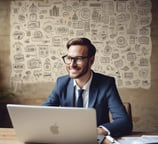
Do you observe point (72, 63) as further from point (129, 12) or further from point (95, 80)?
point (129, 12)

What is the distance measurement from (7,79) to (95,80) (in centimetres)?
194

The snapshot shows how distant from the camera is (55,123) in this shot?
4.78 feet

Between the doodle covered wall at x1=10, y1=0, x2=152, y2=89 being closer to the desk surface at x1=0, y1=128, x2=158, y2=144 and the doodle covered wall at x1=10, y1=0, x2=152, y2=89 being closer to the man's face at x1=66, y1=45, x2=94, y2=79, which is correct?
the man's face at x1=66, y1=45, x2=94, y2=79

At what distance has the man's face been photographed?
2098mm

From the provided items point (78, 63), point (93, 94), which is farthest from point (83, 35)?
point (93, 94)

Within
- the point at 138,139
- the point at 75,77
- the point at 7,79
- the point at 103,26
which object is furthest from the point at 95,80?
the point at 7,79

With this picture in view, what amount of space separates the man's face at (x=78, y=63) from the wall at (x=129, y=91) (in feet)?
5.44

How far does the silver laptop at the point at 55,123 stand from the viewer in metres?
1.42

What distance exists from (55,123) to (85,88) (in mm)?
675

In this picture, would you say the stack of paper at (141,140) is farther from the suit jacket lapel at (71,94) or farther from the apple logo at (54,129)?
the suit jacket lapel at (71,94)

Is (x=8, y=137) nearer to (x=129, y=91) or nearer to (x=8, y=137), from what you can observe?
(x=8, y=137)

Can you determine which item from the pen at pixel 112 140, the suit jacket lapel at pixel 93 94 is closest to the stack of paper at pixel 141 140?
the pen at pixel 112 140

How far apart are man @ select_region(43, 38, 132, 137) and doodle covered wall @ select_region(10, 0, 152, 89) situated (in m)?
1.54

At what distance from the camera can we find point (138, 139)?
1.65 metres
